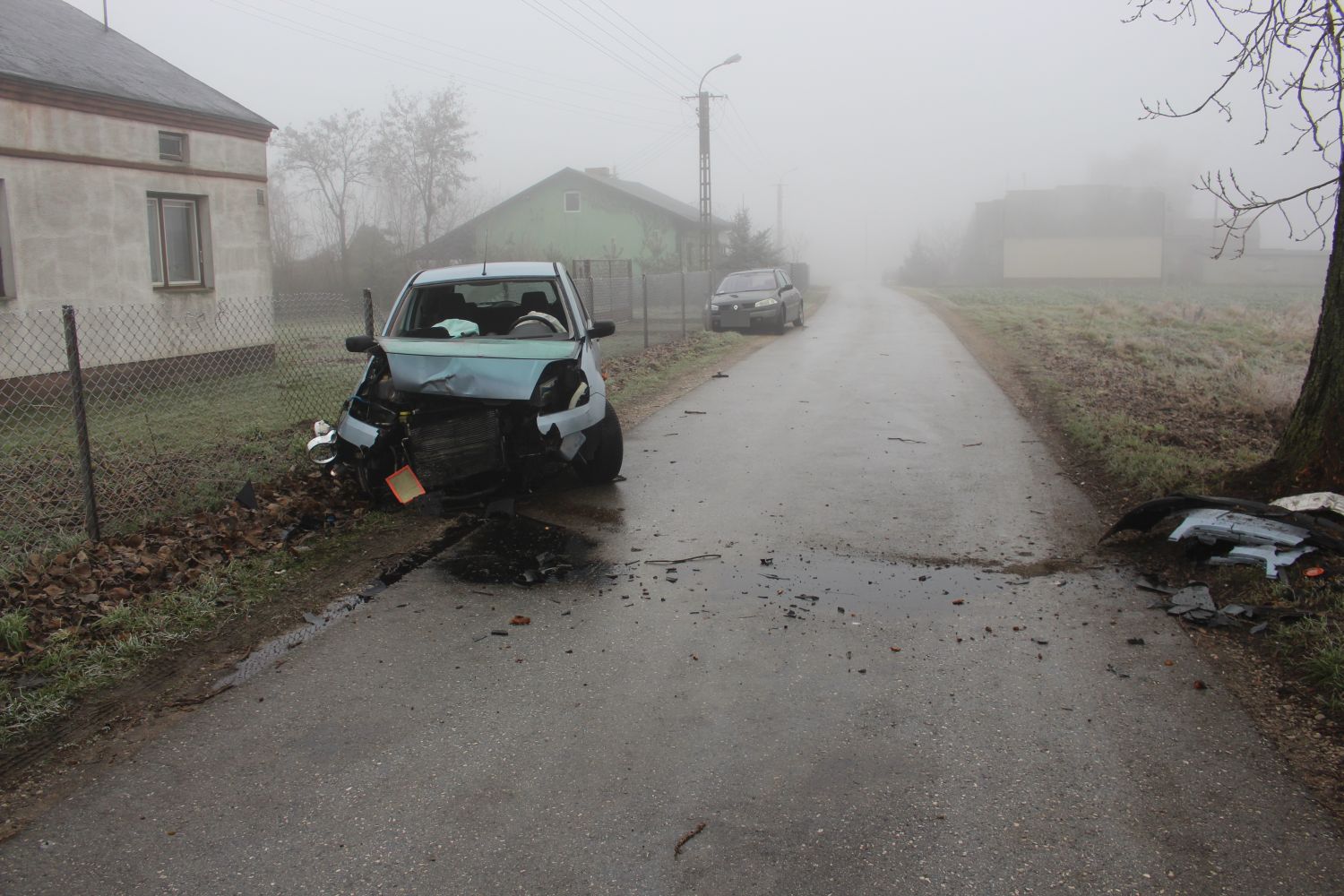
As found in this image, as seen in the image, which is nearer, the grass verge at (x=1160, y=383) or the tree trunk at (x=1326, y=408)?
the tree trunk at (x=1326, y=408)

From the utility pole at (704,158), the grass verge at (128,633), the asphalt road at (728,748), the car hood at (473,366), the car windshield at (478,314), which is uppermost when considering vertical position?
the utility pole at (704,158)

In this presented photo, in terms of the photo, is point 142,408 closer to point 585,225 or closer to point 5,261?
point 5,261

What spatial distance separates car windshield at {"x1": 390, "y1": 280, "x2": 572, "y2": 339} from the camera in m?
8.05

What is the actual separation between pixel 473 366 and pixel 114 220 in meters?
10.1

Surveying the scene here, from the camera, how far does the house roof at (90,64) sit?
42.5 feet

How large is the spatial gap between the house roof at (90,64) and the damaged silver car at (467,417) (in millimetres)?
8703

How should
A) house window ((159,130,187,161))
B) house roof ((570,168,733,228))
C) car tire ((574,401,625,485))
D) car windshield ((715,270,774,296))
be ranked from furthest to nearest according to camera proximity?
house roof ((570,168,733,228)) → car windshield ((715,270,774,296)) → house window ((159,130,187,161)) → car tire ((574,401,625,485))

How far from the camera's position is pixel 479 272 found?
27.8 ft

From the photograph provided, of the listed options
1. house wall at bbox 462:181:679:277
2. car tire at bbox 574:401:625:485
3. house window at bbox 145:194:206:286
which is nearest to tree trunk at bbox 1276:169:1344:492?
car tire at bbox 574:401:625:485

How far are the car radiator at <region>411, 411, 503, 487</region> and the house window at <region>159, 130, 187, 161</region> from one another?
11061 mm

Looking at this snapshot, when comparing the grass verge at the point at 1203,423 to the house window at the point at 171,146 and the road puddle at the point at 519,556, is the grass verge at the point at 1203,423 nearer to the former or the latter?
the road puddle at the point at 519,556

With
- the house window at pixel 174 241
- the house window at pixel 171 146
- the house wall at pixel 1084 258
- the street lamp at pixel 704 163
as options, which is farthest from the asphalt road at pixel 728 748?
the house wall at pixel 1084 258

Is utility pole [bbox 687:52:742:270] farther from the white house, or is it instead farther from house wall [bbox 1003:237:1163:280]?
house wall [bbox 1003:237:1163:280]

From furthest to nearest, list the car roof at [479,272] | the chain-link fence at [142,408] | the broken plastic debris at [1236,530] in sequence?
the car roof at [479,272]
the chain-link fence at [142,408]
the broken plastic debris at [1236,530]
